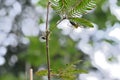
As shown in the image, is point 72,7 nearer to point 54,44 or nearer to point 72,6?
point 72,6

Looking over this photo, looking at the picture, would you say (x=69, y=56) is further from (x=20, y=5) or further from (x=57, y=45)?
(x=20, y=5)

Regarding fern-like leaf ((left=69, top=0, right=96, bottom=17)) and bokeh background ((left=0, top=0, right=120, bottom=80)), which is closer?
fern-like leaf ((left=69, top=0, right=96, bottom=17))

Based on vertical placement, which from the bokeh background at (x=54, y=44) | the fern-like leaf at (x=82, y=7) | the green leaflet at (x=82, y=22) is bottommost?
the green leaflet at (x=82, y=22)

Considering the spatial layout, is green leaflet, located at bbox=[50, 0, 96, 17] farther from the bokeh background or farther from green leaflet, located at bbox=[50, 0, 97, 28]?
the bokeh background

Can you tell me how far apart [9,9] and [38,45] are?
1688 millimetres

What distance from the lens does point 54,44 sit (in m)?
4.74

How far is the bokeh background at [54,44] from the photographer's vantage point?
4.63m

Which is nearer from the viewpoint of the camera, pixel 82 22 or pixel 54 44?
pixel 82 22

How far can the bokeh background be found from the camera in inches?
182

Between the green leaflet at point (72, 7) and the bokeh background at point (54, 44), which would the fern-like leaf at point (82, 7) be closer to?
the green leaflet at point (72, 7)

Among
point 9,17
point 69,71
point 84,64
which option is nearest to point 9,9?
point 9,17

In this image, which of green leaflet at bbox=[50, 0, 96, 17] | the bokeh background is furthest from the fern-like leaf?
the bokeh background

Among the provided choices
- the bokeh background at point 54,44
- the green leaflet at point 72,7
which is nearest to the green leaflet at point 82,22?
the green leaflet at point 72,7

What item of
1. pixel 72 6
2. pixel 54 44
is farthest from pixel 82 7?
pixel 54 44
